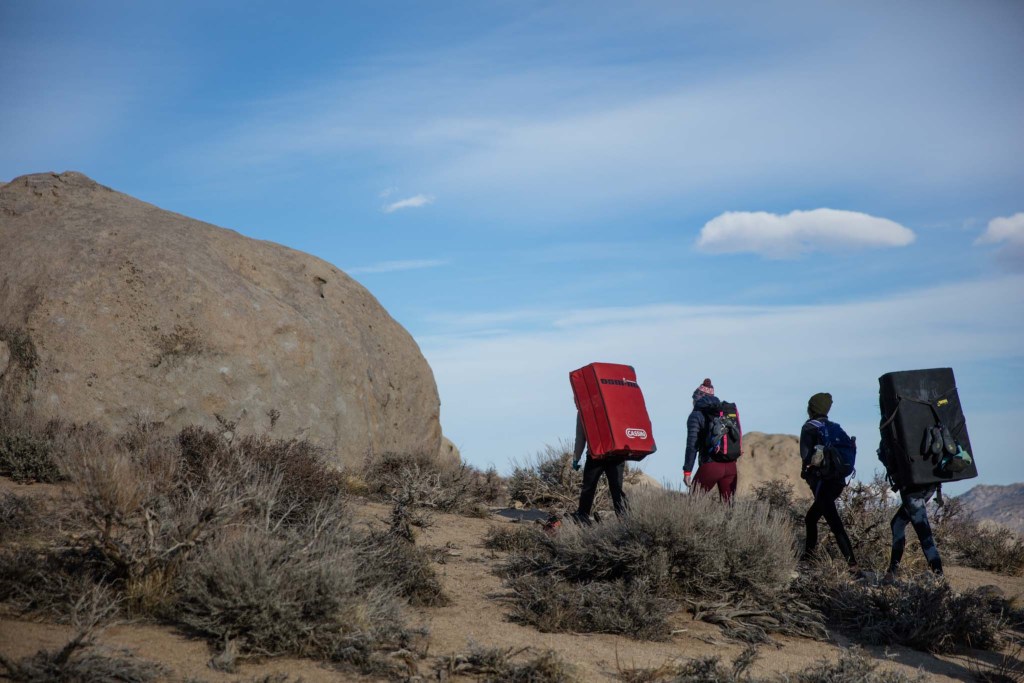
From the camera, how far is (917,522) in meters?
8.83

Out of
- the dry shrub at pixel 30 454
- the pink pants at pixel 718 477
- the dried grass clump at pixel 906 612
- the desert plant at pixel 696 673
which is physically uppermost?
the dry shrub at pixel 30 454

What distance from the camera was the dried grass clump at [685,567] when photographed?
24.0 ft

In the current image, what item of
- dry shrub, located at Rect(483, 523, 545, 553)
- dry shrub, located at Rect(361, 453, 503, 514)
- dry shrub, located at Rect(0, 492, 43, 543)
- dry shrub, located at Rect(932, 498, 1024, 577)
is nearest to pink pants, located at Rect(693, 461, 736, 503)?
dry shrub, located at Rect(483, 523, 545, 553)

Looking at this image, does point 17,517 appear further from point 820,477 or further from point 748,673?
point 820,477

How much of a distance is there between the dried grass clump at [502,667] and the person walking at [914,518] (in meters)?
4.49

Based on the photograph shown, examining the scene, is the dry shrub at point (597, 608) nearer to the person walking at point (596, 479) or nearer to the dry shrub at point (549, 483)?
the person walking at point (596, 479)

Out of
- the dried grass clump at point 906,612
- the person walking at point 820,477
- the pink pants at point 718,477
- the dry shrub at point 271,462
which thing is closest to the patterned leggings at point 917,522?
the person walking at point 820,477

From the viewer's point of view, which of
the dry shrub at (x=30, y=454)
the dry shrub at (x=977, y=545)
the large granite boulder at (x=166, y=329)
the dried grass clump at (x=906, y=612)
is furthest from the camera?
the dry shrub at (x=977, y=545)

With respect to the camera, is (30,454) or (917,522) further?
(30,454)

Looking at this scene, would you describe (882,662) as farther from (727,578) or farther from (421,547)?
(421,547)

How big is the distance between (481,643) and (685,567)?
2.25 meters

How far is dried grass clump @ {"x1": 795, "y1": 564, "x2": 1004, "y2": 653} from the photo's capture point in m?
7.57

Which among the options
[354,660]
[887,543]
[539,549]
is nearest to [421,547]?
[539,549]

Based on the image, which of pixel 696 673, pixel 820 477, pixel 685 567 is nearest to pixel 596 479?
pixel 685 567
